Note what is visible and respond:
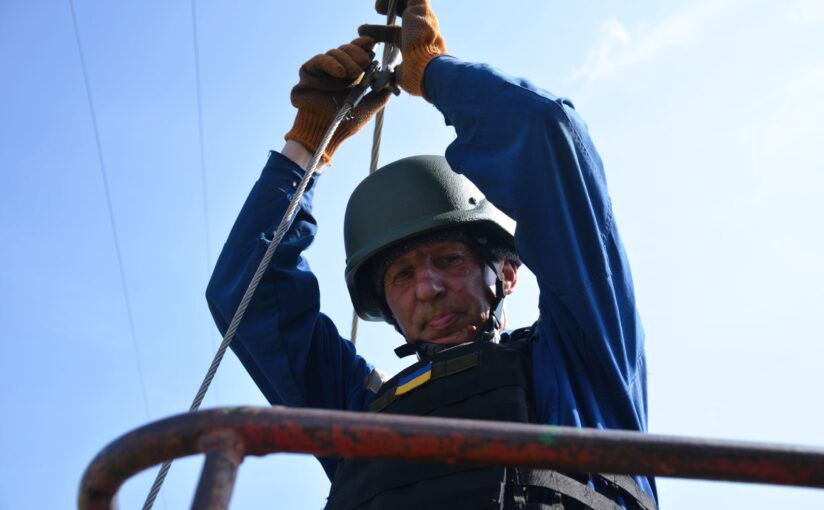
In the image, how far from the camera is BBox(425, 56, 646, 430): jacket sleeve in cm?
297

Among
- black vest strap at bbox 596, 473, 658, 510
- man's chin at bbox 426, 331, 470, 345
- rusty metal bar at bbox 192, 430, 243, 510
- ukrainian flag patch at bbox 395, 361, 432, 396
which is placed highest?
man's chin at bbox 426, 331, 470, 345

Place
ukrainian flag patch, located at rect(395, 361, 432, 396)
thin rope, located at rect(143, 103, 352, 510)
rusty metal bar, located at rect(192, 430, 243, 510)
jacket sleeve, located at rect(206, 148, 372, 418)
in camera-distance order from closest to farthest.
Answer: rusty metal bar, located at rect(192, 430, 243, 510)
thin rope, located at rect(143, 103, 352, 510)
ukrainian flag patch, located at rect(395, 361, 432, 396)
jacket sleeve, located at rect(206, 148, 372, 418)

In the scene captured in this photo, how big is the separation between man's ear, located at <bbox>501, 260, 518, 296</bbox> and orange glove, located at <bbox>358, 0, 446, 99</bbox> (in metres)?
0.74

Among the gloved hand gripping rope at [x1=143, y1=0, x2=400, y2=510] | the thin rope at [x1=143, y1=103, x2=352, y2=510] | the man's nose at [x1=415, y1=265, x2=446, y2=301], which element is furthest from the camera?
the gloved hand gripping rope at [x1=143, y1=0, x2=400, y2=510]

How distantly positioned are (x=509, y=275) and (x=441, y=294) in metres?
0.41

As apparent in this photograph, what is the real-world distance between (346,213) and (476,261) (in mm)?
711

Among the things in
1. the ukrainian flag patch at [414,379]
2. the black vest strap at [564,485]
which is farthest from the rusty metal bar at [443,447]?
the ukrainian flag patch at [414,379]

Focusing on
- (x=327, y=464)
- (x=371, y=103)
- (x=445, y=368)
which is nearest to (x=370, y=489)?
(x=445, y=368)

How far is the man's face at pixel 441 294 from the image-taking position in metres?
3.59

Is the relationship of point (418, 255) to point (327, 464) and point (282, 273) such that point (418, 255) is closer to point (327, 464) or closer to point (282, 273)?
point (282, 273)

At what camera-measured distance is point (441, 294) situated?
3592 mm

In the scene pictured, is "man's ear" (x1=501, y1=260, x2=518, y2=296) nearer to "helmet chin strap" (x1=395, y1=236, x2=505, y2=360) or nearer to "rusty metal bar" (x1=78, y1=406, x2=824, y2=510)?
"helmet chin strap" (x1=395, y1=236, x2=505, y2=360)

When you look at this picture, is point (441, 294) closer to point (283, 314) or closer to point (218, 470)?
point (283, 314)

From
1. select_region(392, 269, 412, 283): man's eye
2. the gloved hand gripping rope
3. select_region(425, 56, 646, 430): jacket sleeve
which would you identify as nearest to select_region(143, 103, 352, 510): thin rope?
the gloved hand gripping rope
